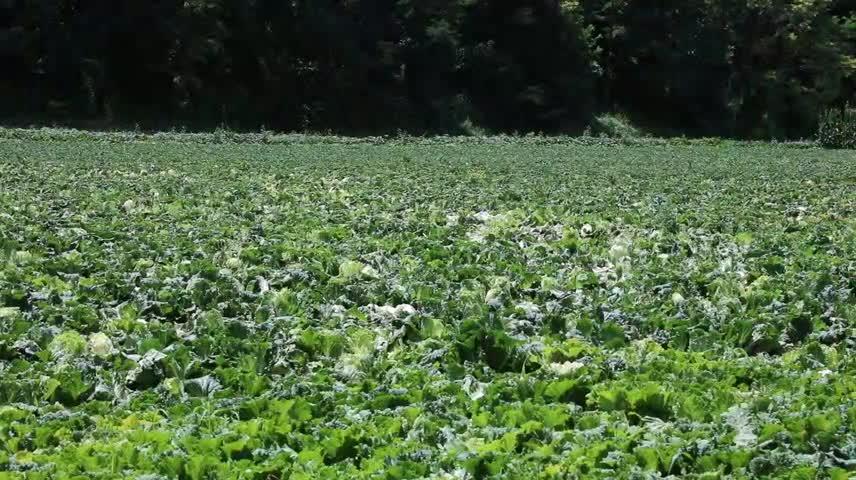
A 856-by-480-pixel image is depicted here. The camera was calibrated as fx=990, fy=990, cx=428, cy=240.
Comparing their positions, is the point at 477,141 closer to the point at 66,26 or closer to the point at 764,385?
the point at 66,26

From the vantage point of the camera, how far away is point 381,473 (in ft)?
10.3

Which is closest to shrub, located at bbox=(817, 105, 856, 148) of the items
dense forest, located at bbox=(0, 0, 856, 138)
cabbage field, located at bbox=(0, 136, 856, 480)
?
dense forest, located at bbox=(0, 0, 856, 138)

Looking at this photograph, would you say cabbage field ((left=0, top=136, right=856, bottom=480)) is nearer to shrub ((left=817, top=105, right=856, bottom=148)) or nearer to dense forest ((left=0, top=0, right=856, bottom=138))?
dense forest ((left=0, top=0, right=856, bottom=138))

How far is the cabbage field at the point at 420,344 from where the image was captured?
3309 millimetres

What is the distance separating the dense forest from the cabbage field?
29517 millimetres

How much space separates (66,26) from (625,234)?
33.7m

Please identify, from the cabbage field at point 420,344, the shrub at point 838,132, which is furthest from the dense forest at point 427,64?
the cabbage field at point 420,344

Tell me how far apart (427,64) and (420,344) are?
132ft

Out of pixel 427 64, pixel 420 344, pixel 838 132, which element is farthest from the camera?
pixel 427 64

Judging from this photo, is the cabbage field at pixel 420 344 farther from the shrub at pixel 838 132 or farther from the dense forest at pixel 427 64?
the shrub at pixel 838 132

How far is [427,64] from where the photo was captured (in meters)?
44.1

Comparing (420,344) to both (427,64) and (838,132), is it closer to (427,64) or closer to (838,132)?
(838,132)

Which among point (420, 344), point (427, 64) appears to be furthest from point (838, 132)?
point (420, 344)

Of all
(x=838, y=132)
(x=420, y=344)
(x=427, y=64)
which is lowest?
(x=420, y=344)
